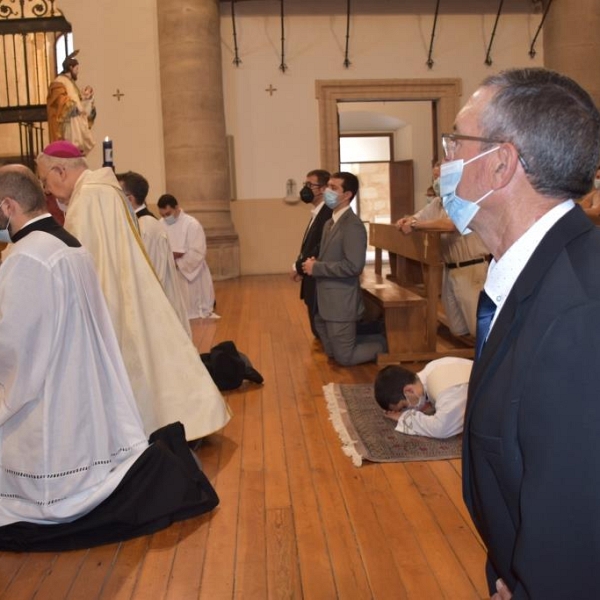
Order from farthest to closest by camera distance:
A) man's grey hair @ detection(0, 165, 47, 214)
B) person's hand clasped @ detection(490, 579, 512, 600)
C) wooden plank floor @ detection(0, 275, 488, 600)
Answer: man's grey hair @ detection(0, 165, 47, 214) → wooden plank floor @ detection(0, 275, 488, 600) → person's hand clasped @ detection(490, 579, 512, 600)

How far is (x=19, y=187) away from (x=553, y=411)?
107 inches

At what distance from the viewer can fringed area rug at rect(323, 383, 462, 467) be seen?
13.8 ft

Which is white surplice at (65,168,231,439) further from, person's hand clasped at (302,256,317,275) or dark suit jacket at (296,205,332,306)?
dark suit jacket at (296,205,332,306)

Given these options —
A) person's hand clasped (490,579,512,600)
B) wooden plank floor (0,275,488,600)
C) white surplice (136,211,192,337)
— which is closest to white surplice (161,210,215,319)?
white surplice (136,211,192,337)

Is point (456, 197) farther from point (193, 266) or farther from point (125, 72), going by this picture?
point (125, 72)

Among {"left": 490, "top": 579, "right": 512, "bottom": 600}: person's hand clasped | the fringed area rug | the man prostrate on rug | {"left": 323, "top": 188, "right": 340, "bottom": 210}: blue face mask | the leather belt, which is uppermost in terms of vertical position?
{"left": 323, "top": 188, "right": 340, "bottom": 210}: blue face mask

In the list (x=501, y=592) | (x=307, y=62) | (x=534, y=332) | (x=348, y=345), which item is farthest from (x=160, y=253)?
(x=307, y=62)

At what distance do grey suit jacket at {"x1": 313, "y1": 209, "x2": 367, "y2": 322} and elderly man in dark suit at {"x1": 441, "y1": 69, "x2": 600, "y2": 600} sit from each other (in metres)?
4.60

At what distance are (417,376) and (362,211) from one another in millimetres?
16608

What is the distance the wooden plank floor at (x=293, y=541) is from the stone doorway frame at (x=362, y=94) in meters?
9.92

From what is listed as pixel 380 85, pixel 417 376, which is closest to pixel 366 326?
pixel 417 376

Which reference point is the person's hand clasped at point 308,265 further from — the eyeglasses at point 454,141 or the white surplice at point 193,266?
the eyeglasses at point 454,141

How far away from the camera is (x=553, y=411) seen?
1.25m

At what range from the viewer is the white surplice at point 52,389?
3166 mm
